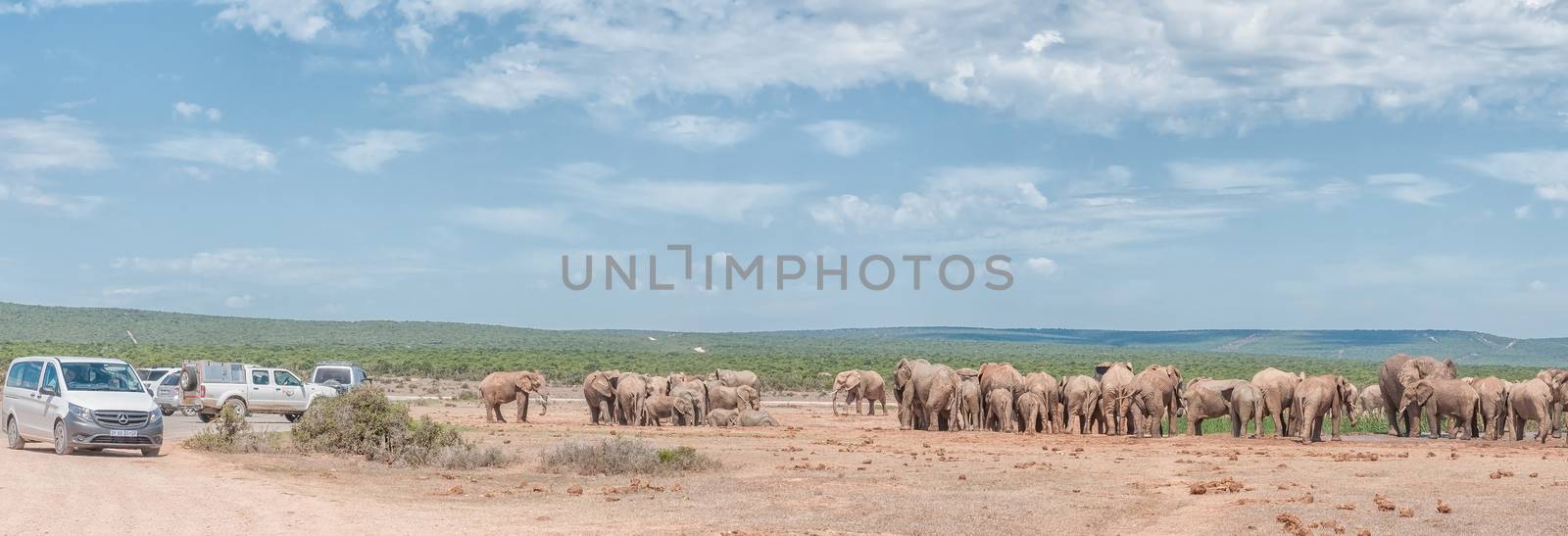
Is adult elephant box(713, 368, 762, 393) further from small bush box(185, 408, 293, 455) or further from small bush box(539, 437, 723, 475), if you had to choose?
small bush box(539, 437, 723, 475)

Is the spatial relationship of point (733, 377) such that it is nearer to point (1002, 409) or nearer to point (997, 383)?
point (997, 383)

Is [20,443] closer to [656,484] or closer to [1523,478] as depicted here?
[656,484]

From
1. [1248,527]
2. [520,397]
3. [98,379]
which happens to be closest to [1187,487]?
[1248,527]

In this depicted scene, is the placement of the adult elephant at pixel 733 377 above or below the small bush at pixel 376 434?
above

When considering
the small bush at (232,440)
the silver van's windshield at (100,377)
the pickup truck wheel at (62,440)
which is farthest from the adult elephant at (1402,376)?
the pickup truck wheel at (62,440)

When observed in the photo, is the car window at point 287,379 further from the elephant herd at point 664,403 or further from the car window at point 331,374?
the elephant herd at point 664,403

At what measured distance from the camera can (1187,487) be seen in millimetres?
22953

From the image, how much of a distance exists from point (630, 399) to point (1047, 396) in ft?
36.4

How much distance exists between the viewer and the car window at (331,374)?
4512 centimetres

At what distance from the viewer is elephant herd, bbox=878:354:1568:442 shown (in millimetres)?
35906

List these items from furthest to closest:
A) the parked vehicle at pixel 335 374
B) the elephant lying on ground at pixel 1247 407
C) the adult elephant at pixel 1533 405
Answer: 1. the parked vehicle at pixel 335 374
2. the elephant lying on ground at pixel 1247 407
3. the adult elephant at pixel 1533 405

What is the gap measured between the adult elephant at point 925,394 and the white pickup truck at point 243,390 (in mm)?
14943

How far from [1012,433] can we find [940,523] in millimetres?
19360

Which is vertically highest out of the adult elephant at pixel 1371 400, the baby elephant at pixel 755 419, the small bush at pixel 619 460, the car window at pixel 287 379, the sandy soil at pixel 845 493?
the car window at pixel 287 379
